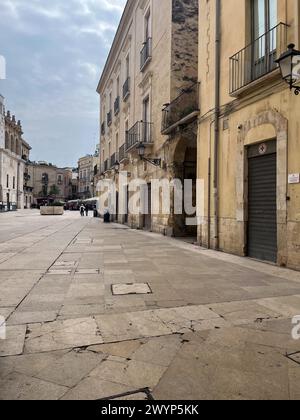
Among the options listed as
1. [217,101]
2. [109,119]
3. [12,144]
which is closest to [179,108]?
[217,101]

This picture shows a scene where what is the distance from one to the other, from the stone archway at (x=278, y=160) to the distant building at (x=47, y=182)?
75555 millimetres

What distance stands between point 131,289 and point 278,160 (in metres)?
4.23

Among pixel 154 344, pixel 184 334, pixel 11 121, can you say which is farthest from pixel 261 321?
pixel 11 121

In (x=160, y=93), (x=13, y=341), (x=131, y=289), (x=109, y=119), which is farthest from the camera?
(x=109, y=119)

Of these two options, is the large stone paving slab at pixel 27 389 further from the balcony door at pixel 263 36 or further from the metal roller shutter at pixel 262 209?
the balcony door at pixel 263 36

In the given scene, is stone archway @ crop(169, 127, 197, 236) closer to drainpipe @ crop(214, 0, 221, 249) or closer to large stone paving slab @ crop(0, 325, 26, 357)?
drainpipe @ crop(214, 0, 221, 249)

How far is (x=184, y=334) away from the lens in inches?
137

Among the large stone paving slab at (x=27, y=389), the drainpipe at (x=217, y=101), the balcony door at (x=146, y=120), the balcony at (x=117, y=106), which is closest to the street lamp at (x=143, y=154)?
the balcony door at (x=146, y=120)

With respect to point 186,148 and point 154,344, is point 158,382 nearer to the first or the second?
point 154,344

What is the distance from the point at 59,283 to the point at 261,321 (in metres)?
3.14

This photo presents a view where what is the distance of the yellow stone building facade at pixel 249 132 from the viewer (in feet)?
23.5

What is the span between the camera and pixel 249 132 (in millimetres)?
8594

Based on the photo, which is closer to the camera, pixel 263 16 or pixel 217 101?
pixel 263 16

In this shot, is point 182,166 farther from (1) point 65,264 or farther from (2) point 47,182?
(2) point 47,182
